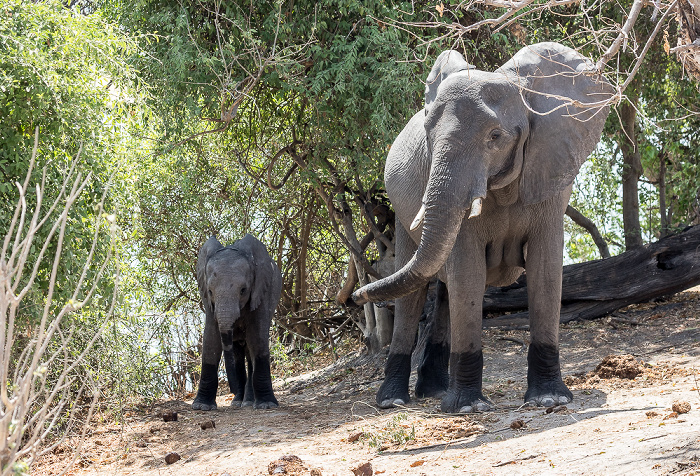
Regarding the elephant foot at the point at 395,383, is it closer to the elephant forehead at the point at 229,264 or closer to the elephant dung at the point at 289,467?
the elephant forehead at the point at 229,264

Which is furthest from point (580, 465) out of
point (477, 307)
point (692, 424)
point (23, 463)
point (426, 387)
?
point (426, 387)

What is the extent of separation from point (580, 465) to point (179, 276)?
1069cm

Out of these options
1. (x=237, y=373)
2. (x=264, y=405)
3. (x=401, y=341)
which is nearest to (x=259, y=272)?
(x=237, y=373)

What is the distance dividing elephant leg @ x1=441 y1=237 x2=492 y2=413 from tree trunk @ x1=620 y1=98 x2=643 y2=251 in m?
6.50

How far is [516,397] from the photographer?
294 inches

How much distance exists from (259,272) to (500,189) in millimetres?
3633

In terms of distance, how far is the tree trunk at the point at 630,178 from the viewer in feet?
42.2

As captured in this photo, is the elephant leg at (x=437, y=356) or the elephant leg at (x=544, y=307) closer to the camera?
the elephant leg at (x=544, y=307)

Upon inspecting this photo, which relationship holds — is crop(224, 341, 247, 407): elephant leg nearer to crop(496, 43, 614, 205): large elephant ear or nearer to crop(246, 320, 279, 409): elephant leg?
crop(246, 320, 279, 409): elephant leg

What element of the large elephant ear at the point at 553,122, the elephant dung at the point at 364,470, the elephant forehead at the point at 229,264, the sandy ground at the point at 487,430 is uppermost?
the large elephant ear at the point at 553,122

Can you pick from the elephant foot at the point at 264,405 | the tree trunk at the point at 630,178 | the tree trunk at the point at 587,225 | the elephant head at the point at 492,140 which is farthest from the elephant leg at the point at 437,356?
the tree trunk at the point at 587,225

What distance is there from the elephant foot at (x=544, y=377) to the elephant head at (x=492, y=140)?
3.78ft

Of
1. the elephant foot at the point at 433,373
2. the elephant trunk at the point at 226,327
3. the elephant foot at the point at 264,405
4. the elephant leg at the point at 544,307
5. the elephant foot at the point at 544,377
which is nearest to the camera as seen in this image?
the elephant foot at the point at 544,377

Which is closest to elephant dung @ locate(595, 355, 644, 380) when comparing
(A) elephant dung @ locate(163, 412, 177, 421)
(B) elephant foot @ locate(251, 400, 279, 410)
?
(B) elephant foot @ locate(251, 400, 279, 410)
